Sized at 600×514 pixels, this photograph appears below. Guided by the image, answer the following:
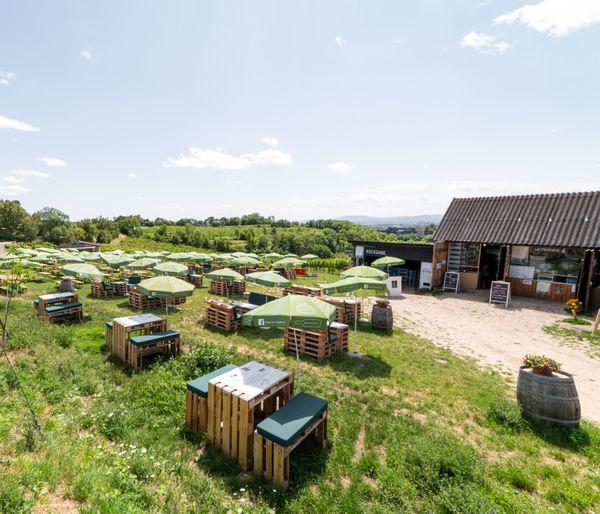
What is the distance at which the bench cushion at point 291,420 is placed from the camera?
3.68 meters

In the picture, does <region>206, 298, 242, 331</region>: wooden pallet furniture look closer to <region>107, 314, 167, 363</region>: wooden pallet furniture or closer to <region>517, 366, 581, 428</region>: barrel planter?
<region>107, 314, 167, 363</region>: wooden pallet furniture

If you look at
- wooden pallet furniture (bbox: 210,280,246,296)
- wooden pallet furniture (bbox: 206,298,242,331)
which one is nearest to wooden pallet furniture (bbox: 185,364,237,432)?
wooden pallet furniture (bbox: 206,298,242,331)

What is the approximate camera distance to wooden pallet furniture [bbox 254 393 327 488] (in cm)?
367

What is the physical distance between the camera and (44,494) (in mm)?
2949

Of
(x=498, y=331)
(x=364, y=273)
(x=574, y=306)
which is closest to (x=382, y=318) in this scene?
(x=364, y=273)

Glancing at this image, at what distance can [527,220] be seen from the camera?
1855cm

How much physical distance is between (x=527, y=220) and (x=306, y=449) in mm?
20905

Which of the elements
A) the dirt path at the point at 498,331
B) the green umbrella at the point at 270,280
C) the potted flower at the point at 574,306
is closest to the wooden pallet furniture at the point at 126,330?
the green umbrella at the point at 270,280

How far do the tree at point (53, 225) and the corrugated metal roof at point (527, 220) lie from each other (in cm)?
6310

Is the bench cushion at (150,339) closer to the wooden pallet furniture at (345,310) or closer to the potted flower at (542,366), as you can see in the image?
the wooden pallet furniture at (345,310)

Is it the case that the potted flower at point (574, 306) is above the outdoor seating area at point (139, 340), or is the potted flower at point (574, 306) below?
below

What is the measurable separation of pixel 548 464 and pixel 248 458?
177 inches

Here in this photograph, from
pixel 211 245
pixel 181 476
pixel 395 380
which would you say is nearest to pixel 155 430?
pixel 181 476

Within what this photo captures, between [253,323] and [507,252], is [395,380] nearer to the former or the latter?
[253,323]
